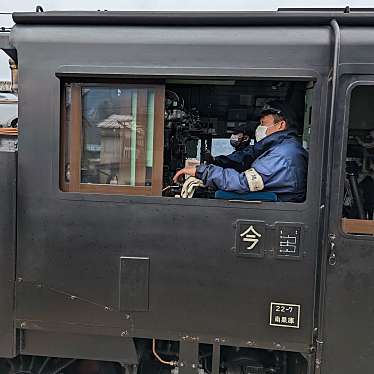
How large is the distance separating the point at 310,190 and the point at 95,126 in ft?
3.98

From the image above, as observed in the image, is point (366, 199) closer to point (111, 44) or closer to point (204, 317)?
point (204, 317)

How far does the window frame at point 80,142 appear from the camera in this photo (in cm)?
240

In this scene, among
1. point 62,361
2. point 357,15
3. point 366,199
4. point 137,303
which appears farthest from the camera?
point 62,361

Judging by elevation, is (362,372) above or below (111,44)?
below

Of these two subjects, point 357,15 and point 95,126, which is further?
point 95,126

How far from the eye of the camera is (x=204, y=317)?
2.37m

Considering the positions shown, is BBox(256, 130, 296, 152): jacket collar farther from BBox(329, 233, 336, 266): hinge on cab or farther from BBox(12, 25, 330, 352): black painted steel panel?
BBox(329, 233, 336, 266): hinge on cab

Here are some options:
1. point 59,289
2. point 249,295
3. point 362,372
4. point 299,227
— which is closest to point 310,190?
point 299,227

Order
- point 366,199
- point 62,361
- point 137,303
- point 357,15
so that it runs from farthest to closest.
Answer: point 62,361 → point 366,199 → point 137,303 → point 357,15

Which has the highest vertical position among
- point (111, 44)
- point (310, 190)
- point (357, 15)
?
point (357, 15)

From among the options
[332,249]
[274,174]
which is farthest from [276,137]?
[332,249]

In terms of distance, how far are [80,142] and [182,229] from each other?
2.43 ft

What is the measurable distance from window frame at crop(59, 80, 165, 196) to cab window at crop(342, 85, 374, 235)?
1.00 metres

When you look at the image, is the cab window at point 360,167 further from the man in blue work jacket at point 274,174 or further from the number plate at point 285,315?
the number plate at point 285,315
